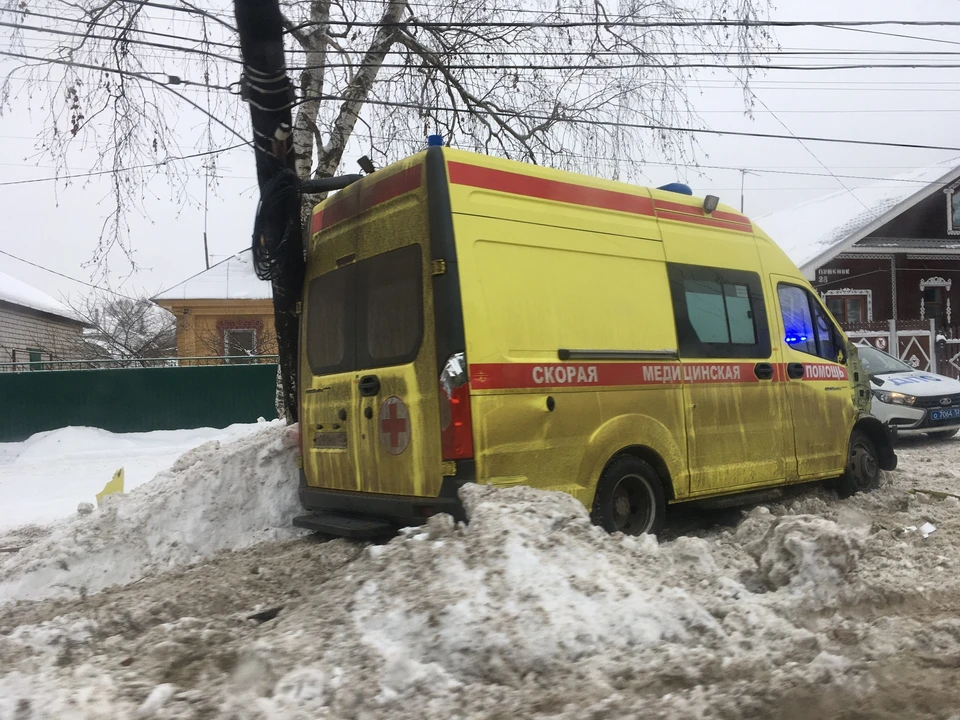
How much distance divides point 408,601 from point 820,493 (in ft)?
15.8

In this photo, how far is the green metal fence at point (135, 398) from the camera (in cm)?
1414

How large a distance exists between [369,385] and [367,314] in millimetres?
494

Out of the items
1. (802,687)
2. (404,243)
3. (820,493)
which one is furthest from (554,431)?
(820,493)

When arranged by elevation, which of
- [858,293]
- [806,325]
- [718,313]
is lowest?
[806,325]

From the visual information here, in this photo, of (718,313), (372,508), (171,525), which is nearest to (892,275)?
(718,313)

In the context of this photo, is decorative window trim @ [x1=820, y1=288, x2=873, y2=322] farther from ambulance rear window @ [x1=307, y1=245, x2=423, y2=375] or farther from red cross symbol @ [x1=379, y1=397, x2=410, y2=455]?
red cross symbol @ [x1=379, y1=397, x2=410, y2=455]

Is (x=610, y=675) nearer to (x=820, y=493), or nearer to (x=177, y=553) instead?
(x=177, y=553)

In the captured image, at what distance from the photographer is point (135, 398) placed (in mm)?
14523

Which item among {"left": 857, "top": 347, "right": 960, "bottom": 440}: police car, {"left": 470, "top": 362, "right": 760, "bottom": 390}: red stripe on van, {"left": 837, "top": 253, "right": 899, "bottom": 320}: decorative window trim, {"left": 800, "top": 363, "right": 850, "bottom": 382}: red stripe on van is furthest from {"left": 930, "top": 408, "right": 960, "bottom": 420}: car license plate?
{"left": 837, "top": 253, "right": 899, "bottom": 320}: decorative window trim

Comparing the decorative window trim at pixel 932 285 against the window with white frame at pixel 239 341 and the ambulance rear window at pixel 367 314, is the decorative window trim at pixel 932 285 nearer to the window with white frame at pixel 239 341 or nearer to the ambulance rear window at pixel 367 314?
the window with white frame at pixel 239 341

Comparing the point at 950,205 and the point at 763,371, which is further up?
the point at 950,205

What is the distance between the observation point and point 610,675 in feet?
10.7

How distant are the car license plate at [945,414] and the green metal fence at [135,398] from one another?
1146cm

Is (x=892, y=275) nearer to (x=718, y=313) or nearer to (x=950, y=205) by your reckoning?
(x=950, y=205)
